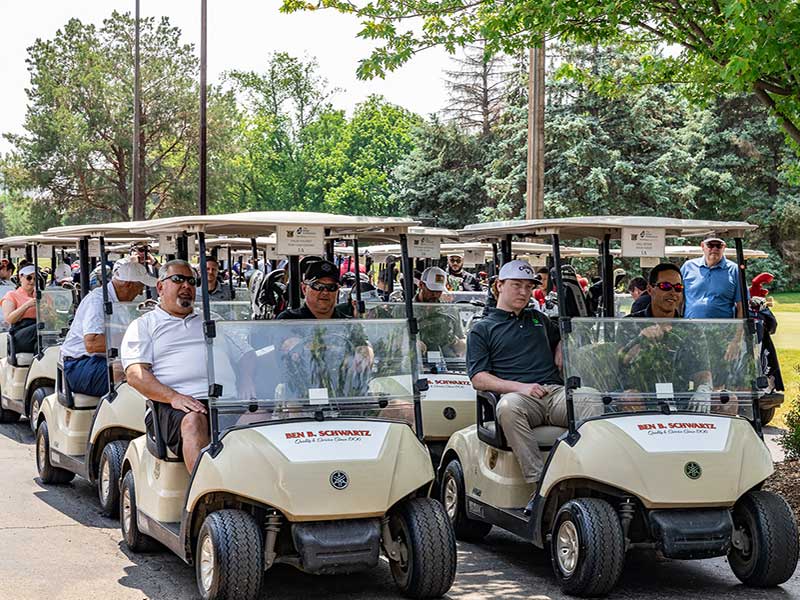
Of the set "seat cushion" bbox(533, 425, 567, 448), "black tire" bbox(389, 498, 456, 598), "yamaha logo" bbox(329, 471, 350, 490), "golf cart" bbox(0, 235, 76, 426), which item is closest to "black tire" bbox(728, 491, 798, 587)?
"seat cushion" bbox(533, 425, 567, 448)

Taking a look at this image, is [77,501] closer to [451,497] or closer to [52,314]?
[451,497]

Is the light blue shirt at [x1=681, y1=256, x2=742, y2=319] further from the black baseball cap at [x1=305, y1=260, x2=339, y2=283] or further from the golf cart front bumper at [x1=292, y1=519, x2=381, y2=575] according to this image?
the golf cart front bumper at [x1=292, y1=519, x2=381, y2=575]

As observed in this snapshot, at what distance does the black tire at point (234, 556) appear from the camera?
5.25m

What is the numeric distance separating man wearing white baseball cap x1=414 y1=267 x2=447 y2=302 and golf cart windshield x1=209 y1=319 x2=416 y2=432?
11.2 ft

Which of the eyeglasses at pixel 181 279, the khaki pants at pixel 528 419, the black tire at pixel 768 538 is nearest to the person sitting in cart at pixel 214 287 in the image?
the eyeglasses at pixel 181 279

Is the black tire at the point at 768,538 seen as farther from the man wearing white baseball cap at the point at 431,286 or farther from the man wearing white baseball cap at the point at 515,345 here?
the man wearing white baseball cap at the point at 431,286

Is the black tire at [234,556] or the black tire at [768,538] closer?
the black tire at [234,556]

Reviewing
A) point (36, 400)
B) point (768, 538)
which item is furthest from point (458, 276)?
point (768, 538)

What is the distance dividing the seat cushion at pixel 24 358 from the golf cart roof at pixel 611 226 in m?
5.97

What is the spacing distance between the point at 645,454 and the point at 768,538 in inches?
30.4

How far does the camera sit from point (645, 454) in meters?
5.70

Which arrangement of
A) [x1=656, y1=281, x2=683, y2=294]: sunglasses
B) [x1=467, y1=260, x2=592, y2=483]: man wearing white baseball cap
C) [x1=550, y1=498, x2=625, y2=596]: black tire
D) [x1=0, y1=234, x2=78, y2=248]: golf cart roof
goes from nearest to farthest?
[x1=550, y1=498, x2=625, y2=596]: black tire
[x1=467, y1=260, x2=592, y2=483]: man wearing white baseball cap
[x1=656, y1=281, x2=683, y2=294]: sunglasses
[x1=0, y1=234, x2=78, y2=248]: golf cart roof

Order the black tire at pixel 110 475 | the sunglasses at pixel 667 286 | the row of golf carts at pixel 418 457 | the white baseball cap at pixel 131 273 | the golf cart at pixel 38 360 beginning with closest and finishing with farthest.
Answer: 1. the row of golf carts at pixel 418 457
2. the sunglasses at pixel 667 286
3. the black tire at pixel 110 475
4. the white baseball cap at pixel 131 273
5. the golf cart at pixel 38 360

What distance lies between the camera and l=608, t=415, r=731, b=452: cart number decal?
18.9ft
